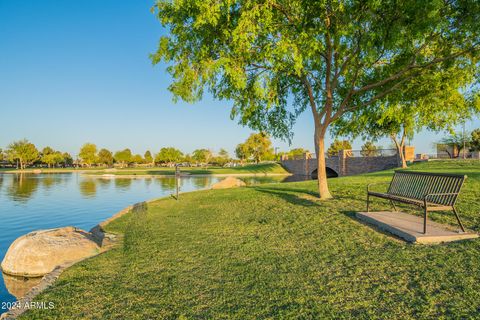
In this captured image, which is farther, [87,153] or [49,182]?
[87,153]

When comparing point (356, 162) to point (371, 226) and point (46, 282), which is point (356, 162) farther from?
point (46, 282)

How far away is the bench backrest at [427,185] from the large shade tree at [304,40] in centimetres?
309

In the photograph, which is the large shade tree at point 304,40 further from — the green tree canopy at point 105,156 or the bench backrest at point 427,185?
the green tree canopy at point 105,156

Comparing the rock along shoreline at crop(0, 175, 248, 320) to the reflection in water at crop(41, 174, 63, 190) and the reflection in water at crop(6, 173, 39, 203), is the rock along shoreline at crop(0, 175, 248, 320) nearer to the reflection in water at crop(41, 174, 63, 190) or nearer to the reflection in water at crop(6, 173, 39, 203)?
the reflection in water at crop(6, 173, 39, 203)

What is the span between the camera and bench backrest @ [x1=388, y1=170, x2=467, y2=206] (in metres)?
5.64

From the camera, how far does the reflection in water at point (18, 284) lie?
20.1 ft

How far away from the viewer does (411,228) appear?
581 cm

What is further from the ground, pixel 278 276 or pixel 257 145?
pixel 257 145

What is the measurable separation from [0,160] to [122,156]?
156 feet

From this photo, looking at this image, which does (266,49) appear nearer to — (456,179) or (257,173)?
(456,179)

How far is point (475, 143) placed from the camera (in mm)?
51781

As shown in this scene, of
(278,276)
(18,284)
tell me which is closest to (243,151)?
(18,284)

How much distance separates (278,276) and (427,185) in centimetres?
436

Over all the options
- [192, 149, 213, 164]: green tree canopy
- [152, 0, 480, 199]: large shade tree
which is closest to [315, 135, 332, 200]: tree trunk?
[152, 0, 480, 199]: large shade tree
